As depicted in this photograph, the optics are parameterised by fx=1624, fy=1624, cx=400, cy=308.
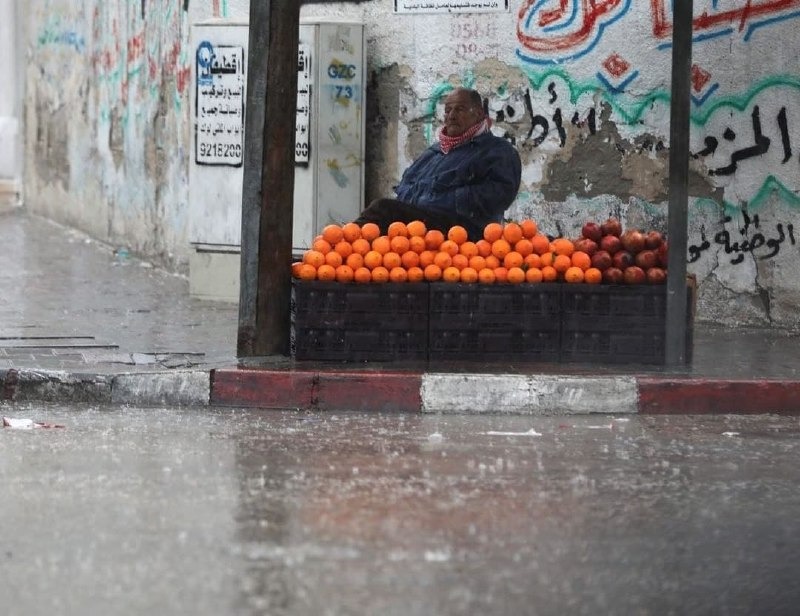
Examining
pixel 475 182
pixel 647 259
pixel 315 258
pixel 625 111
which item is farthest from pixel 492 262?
pixel 625 111

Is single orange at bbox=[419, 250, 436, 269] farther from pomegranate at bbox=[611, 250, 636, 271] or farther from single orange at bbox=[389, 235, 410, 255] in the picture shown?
pomegranate at bbox=[611, 250, 636, 271]

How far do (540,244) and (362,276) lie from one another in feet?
3.31

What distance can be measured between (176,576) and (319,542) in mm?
587

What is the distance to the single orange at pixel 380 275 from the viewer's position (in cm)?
870

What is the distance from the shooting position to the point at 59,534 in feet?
16.9

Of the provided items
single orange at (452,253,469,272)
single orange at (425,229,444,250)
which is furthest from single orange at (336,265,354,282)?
single orange at (452,253,469,272)

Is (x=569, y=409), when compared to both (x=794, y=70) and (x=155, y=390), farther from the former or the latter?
(x=794, y=70)

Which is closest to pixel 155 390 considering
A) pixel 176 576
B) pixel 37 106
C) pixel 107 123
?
pixel 176 576

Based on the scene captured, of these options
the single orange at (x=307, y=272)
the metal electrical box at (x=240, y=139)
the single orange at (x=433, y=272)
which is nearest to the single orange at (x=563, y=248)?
the single orange at (x=433, y=272)

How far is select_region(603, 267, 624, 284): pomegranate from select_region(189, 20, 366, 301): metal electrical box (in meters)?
2.69

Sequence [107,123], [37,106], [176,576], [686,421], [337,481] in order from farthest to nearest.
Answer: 1. [37,106]
2. [107,123]
3. [686,421]
4. [337,481]
5. [176,576]

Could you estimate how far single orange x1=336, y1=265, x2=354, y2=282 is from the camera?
28.6 ft

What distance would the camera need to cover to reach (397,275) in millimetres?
8703

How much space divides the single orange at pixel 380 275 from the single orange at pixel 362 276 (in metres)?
0.02
